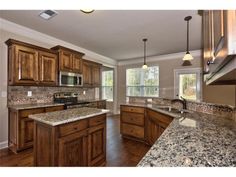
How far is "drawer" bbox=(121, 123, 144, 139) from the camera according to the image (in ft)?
11.1

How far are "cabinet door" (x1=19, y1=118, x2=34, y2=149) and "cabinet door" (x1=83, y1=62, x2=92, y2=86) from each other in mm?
2248

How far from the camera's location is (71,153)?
1846 mm

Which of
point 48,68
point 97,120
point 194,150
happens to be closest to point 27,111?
point 48,68

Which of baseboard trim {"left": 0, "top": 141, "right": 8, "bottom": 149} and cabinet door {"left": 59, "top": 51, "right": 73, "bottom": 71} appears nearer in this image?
baseboard trim {"left": 0, "top": 141, "right": 8, "bottom": 149}

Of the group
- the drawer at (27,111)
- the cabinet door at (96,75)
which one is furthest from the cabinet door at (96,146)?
the cabinet door at (96,75)

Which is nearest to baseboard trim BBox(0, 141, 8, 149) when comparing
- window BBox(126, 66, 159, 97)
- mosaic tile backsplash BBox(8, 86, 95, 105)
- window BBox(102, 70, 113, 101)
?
mosaic tile backsplash BBox(8, 86, 95, 105)

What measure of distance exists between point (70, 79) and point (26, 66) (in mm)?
1185

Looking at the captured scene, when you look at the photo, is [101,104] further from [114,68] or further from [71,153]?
[71,153]

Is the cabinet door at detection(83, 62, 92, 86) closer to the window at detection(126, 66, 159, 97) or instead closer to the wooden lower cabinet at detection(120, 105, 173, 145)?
the wooden lower cabinet at detection(120, 105, 173, 145)

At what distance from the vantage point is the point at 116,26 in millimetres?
3348

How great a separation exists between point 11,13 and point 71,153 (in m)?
2.81

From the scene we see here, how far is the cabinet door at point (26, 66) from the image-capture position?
2.97m

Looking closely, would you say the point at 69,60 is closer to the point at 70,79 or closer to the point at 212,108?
the point at 70,79
